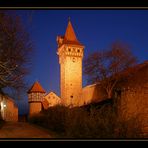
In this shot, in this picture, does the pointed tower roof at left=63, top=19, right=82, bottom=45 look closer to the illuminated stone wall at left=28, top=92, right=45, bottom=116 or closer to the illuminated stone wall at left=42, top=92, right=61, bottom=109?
the illuminated stone wall at left=42, top=92, right=61, bottom=109

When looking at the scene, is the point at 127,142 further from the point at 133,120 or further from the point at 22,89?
the point at 22,89

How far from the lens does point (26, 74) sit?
9344mm

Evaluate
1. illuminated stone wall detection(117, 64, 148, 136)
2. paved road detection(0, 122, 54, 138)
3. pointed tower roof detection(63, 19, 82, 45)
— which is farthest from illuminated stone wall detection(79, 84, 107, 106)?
illuminated stone wall detection(117, 64, 148, 136)

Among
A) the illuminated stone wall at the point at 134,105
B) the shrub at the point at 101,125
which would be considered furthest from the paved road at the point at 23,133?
the illuminated stone wall at the point at 134,105

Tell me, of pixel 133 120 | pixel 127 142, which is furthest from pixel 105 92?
pixel 127 142

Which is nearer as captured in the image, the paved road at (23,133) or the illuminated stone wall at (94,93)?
the paved road at (23,133)

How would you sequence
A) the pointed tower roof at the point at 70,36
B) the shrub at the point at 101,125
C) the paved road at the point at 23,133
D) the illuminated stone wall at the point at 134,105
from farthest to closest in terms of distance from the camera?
the pointed tower roof at the point at 70,36, the paved road at the point at 23,133, the illuminated stone wall at the point at 134,105, the shrub at the point at 101,125

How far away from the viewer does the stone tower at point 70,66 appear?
2883 centimetres

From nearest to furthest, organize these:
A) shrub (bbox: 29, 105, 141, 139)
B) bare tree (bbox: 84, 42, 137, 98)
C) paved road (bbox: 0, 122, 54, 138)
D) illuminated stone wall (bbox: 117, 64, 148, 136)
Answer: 1. shrub (bbox: 29, 105, 141, 139)
2. illuminated stone wall (bbox: 117, 64, 148, 136)
3. paved road (bbox: 0, 122, 54, 138)
4. bare tree (bbox: 84, 42, 137, 98)

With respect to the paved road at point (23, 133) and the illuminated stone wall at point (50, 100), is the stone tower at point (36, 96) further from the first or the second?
the paved road at point (23, 133)

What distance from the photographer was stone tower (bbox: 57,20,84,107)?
2883 centimetres

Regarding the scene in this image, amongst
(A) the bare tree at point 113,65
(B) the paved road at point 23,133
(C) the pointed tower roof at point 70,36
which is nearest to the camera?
(B) the paved road at point 23,133

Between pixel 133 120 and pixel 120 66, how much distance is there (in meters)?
16.5

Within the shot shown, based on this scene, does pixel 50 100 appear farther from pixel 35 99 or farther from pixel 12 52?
pixel 12 52
